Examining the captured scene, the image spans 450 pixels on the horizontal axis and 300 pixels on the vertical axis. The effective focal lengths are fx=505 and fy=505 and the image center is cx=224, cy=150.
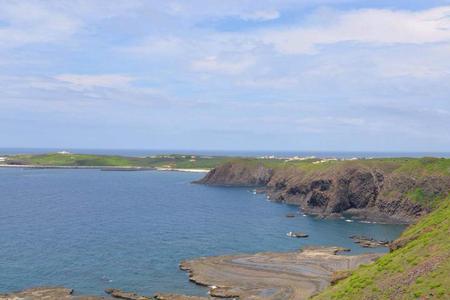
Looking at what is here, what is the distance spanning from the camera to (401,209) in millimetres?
167250

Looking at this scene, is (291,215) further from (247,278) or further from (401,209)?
(247,278)

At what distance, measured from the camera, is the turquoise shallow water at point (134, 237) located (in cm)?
9300

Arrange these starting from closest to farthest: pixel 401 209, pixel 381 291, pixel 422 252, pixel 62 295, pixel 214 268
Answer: pixel 381 291 → pixel 422 252 → pixel 62 295 → pixel 214 268 → pixel 401 209

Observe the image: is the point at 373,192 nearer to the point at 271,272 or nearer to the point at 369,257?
the point at 369,257

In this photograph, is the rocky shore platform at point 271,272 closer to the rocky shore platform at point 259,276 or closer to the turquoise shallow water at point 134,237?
the rocky shore platform at point 259,276

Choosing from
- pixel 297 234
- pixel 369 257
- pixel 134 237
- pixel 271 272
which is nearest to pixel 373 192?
pixel 297 234

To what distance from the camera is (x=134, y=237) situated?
424 ft

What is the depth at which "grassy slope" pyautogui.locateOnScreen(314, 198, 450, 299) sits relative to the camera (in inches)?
1930

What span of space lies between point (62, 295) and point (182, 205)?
112 meters

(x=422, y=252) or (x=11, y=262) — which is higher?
(x=422, y=252)

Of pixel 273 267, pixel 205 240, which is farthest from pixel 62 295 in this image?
pixel 205 240

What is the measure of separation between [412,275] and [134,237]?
3469 inches

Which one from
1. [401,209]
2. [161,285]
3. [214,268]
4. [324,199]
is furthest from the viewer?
[324,199]

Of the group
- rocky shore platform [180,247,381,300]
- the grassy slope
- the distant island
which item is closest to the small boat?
the distant island
